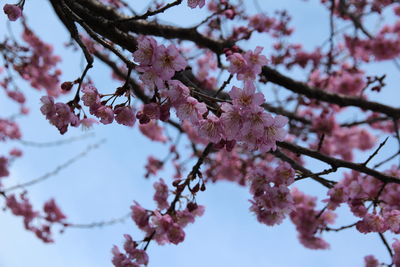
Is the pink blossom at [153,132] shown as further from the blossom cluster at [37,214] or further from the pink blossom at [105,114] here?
the pink blossom at [105,114]

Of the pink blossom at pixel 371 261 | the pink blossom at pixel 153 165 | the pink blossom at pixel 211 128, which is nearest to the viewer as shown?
the pink blossom at pixel 211 128

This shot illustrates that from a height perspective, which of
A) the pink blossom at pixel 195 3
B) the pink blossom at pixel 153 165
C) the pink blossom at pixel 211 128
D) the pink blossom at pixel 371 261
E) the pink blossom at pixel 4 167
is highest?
the pink blossom at pixel 153 165

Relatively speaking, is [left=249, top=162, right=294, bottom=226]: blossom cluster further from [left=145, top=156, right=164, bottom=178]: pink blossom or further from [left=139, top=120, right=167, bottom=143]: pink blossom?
[left=139, top=120, right=167, bottom=143]: pink blossom

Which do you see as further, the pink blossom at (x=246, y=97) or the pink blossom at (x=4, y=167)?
the pink blossom at (x=4, y=167)

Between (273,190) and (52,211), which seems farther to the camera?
(52,211)

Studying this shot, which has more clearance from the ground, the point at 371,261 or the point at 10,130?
the point at 10,130

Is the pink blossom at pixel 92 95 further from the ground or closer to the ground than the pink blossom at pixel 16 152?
closer to the ground

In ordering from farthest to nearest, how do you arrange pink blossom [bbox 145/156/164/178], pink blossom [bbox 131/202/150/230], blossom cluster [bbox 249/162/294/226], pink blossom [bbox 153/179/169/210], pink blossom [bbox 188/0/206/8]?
pink blossom [bbox 145/156/164/178]
pink blossom [bbox 153/179/169/210]
pink blossom [bbox 131/202/150/230]
blossom cluster [bbox 249/162/294/226]
pink blossom [bbox 188/0/206/8]

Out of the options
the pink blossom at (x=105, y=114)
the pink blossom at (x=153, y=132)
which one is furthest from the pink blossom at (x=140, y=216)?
the pink blossom at (x=153, y=132)

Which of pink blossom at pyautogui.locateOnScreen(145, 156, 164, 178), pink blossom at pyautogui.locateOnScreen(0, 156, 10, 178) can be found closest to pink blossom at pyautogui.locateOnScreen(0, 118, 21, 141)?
pink blossom at pyautogui.locateOnScreen(0, 156, 10, 178)

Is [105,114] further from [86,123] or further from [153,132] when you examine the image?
[153,132]

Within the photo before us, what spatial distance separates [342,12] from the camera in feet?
19.8

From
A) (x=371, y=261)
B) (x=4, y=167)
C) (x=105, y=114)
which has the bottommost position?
(x=105, y=114)

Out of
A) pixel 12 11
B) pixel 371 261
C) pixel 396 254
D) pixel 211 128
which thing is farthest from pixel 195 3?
pixel 371 261
